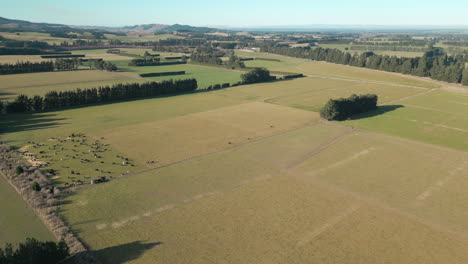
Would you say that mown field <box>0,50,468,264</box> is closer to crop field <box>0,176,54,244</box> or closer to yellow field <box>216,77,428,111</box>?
crop field <box>0,176,54,244</box>

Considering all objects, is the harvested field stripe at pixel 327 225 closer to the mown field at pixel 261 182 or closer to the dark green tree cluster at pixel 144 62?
the mown field at pixel 261 182

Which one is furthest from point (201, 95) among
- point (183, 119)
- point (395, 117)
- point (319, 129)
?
point (395, 117)

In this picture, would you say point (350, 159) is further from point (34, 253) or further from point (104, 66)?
point (104, 66)

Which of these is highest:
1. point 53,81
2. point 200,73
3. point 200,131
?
point 200,73

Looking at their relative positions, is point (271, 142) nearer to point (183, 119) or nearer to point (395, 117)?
point (183, 119)

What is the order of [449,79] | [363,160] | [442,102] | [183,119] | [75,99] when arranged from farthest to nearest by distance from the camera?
[449,79] < [442,102] < [75,99] < [183,119] < [363,160]

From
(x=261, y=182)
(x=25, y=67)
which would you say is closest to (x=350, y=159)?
(x=261, y=182)

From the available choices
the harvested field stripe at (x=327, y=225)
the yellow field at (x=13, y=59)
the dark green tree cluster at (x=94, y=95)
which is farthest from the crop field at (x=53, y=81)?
the harvested field stripe at (x=327, y=225)
